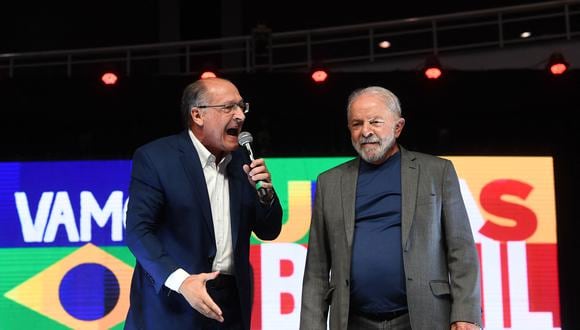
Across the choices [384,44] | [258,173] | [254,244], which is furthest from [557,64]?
[258,173]

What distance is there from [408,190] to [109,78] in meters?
3.18

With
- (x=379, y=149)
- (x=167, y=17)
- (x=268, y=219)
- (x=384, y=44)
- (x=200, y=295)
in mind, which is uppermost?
(x=167, y=17)

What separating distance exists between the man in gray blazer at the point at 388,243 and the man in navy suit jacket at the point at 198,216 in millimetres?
214

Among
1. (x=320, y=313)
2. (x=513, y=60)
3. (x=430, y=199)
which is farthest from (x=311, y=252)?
(x=513, y=60)

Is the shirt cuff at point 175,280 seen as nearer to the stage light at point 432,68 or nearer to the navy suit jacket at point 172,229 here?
the navy suit jacket at point 172,229

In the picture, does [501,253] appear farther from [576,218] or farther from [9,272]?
[9,272]

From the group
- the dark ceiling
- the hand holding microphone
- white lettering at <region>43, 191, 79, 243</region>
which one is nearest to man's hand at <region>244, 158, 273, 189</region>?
the hand holding microphone

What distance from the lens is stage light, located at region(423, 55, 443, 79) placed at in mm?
5184

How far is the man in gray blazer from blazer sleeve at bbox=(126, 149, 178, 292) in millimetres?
528

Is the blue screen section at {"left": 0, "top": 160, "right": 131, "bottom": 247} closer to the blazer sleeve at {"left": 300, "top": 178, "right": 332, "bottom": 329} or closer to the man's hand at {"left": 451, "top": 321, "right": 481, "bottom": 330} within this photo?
Result: the blazer sleeve at {"left": 300, "top": 178, "right": 332, "bottom": 329}

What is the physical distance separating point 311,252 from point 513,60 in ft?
10.9

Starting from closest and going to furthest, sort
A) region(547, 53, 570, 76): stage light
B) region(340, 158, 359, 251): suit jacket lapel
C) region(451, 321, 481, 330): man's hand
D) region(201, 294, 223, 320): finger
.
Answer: region(201, 294, 223, 320): finger
region(451, 321, 481, 330): man's hand
region(340, 158, 359, 251): suit jacket lapel
region(547, 53, 570, 76): stage light

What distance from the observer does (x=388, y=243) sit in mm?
2502

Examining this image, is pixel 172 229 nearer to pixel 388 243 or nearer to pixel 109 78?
pixel 388 243
